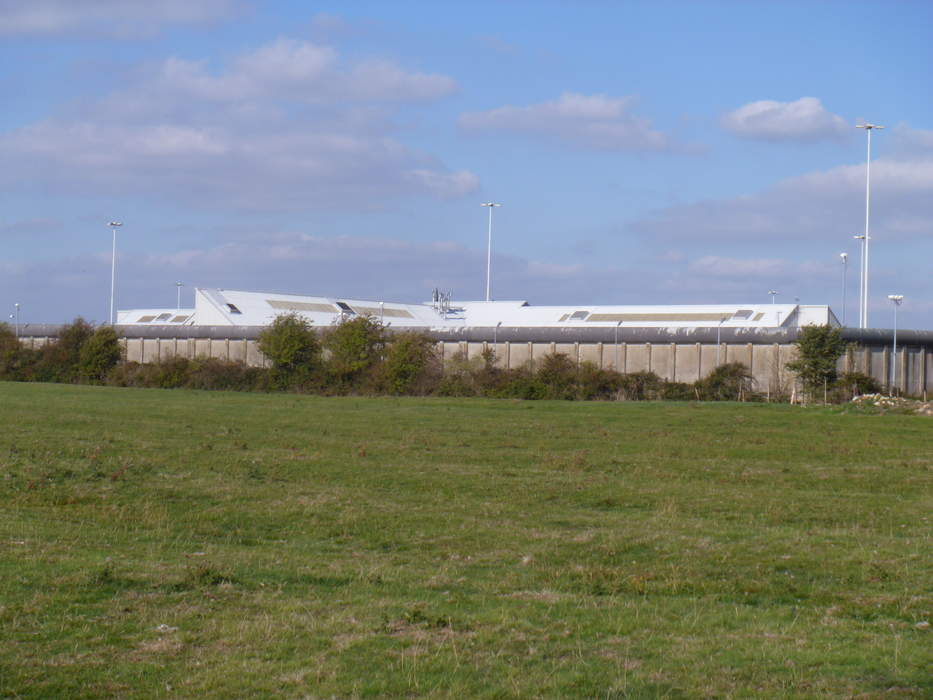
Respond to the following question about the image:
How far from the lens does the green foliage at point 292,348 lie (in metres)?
72.3

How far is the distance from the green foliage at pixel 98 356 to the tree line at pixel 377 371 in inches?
2.9

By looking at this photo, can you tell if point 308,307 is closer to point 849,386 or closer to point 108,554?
point 849,386

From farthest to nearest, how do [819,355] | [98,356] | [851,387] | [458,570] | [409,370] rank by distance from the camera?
1. [98,356]
2. [409,370]
3. [819,355]
4. [851,387]
5. [458,570]

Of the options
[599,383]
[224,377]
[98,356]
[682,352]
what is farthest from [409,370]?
[98,356]

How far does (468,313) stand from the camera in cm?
10669

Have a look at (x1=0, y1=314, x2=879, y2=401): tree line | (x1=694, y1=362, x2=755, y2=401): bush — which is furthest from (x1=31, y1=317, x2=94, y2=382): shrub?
(x1=694, y1=362, x2=755, y2=401): bush

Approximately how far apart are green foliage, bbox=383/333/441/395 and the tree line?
0.20 ft

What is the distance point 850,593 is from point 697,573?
1.73 meters

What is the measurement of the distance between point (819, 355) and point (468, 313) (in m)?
50.6

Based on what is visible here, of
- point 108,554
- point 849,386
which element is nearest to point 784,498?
point 108,554

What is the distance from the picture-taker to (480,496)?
19.2 metres

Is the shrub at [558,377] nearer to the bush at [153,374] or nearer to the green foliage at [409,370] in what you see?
the green foliage at [409,370]

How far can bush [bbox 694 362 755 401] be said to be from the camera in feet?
206

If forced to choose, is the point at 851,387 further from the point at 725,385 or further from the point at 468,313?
the point at 468,313
